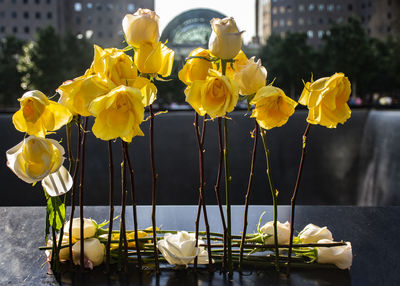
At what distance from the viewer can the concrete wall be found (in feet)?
9.64

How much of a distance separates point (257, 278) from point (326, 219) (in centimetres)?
53

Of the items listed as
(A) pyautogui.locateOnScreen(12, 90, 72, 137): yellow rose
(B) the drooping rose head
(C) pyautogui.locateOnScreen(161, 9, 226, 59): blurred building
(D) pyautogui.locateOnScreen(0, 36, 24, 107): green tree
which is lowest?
(D) pyautogui.locateOnScreen(0, 36, 24, 107): green tree

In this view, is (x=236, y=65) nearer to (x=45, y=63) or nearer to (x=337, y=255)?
(x=337, y=255)

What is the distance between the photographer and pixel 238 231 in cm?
114

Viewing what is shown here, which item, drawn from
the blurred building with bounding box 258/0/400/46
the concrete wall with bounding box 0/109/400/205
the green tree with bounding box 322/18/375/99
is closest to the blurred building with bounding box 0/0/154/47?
the blurred building with bounding box 258/0/400/46

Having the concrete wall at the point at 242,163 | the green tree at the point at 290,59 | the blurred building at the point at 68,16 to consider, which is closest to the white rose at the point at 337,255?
the concrete wall at the point at 242,163

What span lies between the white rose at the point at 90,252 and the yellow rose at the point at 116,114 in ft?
0.96


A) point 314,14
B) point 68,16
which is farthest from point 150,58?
point 314,14

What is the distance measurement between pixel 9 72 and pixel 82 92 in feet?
91.8

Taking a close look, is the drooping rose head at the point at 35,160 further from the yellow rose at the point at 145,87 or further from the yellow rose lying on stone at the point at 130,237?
the yellow rose lying on stone at the point at 130,237

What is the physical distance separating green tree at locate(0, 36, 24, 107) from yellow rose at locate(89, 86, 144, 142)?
89.9 feet

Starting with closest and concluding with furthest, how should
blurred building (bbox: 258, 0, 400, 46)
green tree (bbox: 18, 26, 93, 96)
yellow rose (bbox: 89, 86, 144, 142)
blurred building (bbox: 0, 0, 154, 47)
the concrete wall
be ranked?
yellow rose (bbox: 89, 86, 144, 142), the concrete wall, green tree (bbox: 18, 26, 93, 96), blurred building (bbox: 0, 0, 154, 47), blurred building (bbox: 258, 0, 400, 46)

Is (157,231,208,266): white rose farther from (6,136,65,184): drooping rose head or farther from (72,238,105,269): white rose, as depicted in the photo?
(6,136,65,184): drooping rose head

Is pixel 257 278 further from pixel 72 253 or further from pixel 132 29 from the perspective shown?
pixel 132 29
